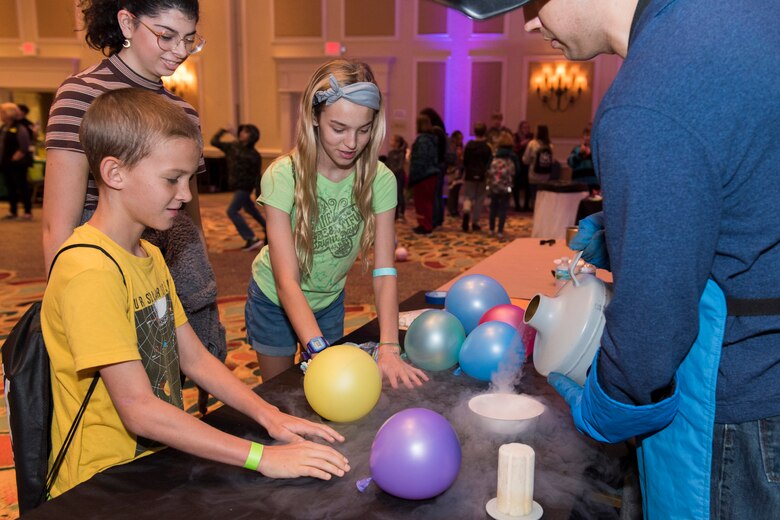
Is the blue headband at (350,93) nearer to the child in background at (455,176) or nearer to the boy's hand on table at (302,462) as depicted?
the boy's hand on table at (302,462)

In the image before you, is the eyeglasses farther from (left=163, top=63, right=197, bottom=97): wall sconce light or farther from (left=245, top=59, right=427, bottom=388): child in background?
(left=163, top=63, right=197, bottom=97): wall sconce light

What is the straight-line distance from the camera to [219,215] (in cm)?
1149

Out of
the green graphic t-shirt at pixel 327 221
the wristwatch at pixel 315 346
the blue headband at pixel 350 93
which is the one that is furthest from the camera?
the green graphic t-shirt at pixel 327 221

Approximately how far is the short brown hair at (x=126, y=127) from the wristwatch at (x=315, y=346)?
0.75 metres

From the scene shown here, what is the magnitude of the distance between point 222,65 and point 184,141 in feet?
46.4

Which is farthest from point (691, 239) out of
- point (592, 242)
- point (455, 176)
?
point (455, 176)

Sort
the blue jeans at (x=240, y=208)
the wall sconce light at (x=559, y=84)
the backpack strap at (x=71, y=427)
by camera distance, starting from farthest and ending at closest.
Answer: the wall sconce light at (x=559, y=84)
the blue jeans at (x=240, y=208)
the backpack strap at (x=71, y=427)

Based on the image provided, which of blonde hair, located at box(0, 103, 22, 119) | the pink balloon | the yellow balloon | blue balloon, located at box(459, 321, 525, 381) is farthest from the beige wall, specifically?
the yellow balloon

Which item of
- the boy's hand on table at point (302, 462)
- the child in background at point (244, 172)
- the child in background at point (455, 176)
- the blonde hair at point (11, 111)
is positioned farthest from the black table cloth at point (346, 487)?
the blonde hair at point (11, 111)

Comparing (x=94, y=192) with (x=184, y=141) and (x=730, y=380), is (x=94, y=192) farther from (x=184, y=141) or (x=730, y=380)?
(x=730, y=380)

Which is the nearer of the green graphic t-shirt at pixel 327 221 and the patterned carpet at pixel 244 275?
the green graphic t-shirt at pixel 327 221

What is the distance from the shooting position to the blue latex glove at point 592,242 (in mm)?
1647

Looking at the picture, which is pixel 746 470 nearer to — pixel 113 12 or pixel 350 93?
pixel 350 93

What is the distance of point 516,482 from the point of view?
127cm
